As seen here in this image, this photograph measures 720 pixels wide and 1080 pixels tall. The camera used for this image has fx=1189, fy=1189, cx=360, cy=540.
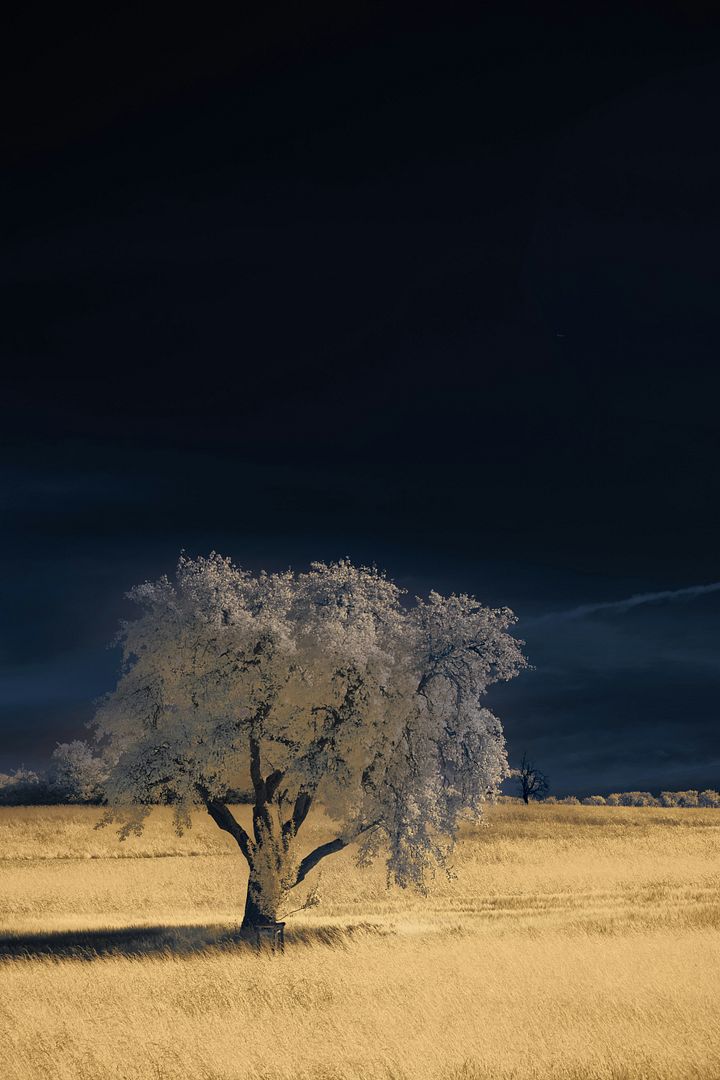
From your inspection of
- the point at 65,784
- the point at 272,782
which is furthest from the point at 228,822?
the point at 65,784

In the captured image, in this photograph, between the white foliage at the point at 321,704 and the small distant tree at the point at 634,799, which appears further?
the small distant tree at the point at 634,799

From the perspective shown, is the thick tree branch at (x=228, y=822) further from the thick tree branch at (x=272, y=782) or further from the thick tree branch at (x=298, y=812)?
the thick tree branch at (x=272, y=782)

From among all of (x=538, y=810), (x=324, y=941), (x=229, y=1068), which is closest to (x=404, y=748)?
(x=324, y=941)

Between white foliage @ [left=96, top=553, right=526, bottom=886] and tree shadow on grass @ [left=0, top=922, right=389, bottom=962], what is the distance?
3069mm

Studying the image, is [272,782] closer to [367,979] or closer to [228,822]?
[228,822]

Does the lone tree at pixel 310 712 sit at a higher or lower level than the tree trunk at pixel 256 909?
higher

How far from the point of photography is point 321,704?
3800 cm

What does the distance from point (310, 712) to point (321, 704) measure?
1.86 ft

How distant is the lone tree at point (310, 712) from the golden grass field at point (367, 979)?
3.38 m

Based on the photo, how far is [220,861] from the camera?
71.6 meters

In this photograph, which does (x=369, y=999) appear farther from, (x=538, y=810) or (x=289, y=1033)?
(x=538, y=810)

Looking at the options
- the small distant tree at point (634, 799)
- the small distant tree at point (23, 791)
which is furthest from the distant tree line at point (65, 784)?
the small distant tree at point (634, 799)

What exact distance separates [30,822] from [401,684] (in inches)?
2533

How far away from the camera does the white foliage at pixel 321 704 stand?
37.9 meters
